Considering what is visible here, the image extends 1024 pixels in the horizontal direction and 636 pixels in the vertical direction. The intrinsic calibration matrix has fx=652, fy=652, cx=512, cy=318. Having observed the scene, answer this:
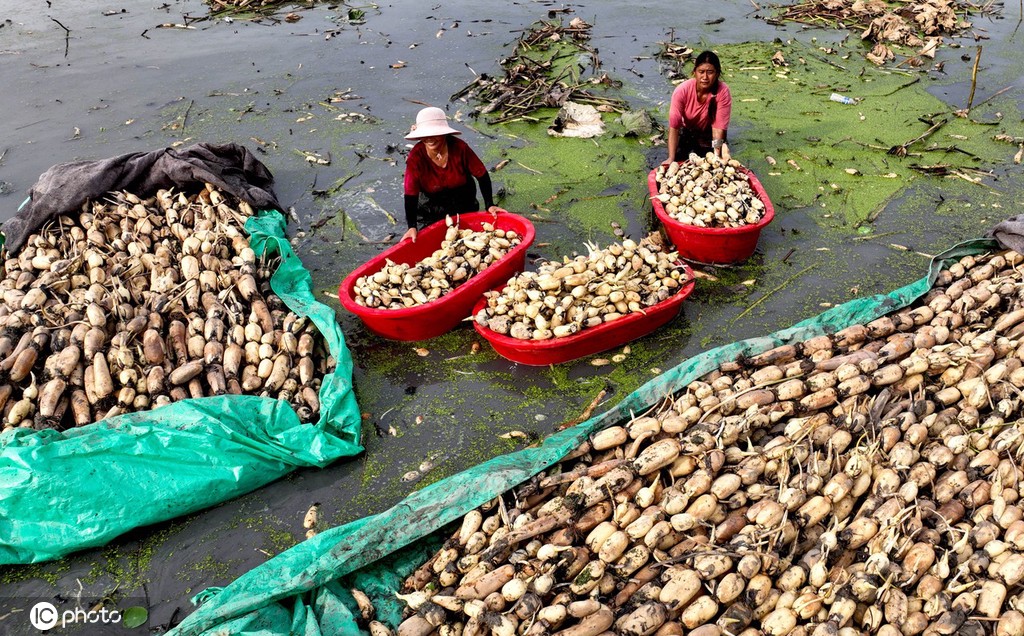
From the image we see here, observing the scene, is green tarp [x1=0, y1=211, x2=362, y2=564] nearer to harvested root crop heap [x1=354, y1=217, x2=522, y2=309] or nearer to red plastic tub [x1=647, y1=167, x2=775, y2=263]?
harvested root crop heap [x1=354, y1=217, x2=522, y2=309]

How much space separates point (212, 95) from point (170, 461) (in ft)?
21.4

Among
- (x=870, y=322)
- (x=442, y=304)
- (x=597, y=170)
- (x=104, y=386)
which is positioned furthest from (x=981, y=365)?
(x=104, y=386)

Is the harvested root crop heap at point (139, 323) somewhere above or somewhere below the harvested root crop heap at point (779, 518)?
above

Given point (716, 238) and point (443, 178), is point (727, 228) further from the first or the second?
point (443, 178)

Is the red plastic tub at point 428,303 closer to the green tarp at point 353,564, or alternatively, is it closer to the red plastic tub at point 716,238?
the red plastic tub at point 716,238

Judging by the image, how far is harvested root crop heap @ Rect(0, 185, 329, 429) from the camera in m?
3.64

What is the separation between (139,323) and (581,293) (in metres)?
2.68

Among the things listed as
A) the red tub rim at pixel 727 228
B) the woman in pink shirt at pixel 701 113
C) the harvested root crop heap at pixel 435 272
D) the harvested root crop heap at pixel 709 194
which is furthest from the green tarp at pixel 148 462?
the woman in pink shirt at pixel 701 113

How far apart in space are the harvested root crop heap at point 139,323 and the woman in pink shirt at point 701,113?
3.66 metres

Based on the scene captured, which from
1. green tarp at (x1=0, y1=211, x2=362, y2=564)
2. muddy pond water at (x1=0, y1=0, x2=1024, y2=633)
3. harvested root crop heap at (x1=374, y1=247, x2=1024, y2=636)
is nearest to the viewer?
harvested root crop heap at (x1=374, y1=247, x2=1024, y2=636)

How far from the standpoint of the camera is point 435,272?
4387mm

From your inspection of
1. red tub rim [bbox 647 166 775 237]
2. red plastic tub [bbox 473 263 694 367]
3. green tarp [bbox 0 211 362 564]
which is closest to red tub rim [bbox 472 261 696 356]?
red plastic tub [bbox 473 263 694 367]

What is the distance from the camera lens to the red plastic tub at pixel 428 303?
4.19 m

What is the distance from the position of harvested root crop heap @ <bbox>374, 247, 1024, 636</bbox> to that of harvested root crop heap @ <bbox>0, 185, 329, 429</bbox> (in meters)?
1.64
